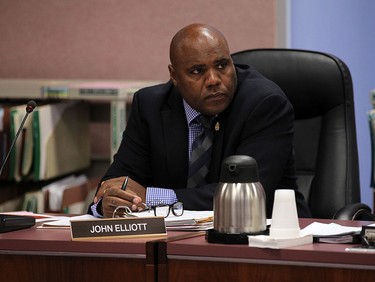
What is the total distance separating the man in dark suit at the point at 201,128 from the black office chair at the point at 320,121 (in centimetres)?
14

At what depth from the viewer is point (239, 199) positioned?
1.98m

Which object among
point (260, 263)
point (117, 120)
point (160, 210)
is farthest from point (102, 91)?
point (260, 263)

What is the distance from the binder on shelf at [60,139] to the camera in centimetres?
435

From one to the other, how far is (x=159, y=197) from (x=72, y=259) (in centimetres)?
66

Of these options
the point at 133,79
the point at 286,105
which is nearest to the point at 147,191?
the point at 286,105

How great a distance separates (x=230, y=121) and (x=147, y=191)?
373 mm

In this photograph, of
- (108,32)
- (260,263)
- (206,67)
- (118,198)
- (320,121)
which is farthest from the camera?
(108,32)

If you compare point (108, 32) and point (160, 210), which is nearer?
point (160, 210)

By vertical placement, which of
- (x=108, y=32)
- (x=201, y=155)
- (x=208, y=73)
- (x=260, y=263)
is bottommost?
(x=260, y=263)

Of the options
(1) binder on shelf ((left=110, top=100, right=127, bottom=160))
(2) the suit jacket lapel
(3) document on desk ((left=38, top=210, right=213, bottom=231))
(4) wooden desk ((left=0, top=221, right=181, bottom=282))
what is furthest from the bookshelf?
(4) wooden desk ((left=0, top=221, right=181, bottom=282))

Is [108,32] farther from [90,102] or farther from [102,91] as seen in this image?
[102,91]

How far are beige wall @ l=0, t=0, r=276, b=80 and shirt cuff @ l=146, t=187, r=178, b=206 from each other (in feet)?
6.46

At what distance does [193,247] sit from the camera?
197 cm

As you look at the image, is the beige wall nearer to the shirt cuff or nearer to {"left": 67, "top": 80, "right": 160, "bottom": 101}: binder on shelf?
{"left": 67, "top": 80, "right": 160, "bottom": 101}: binder on shelf
